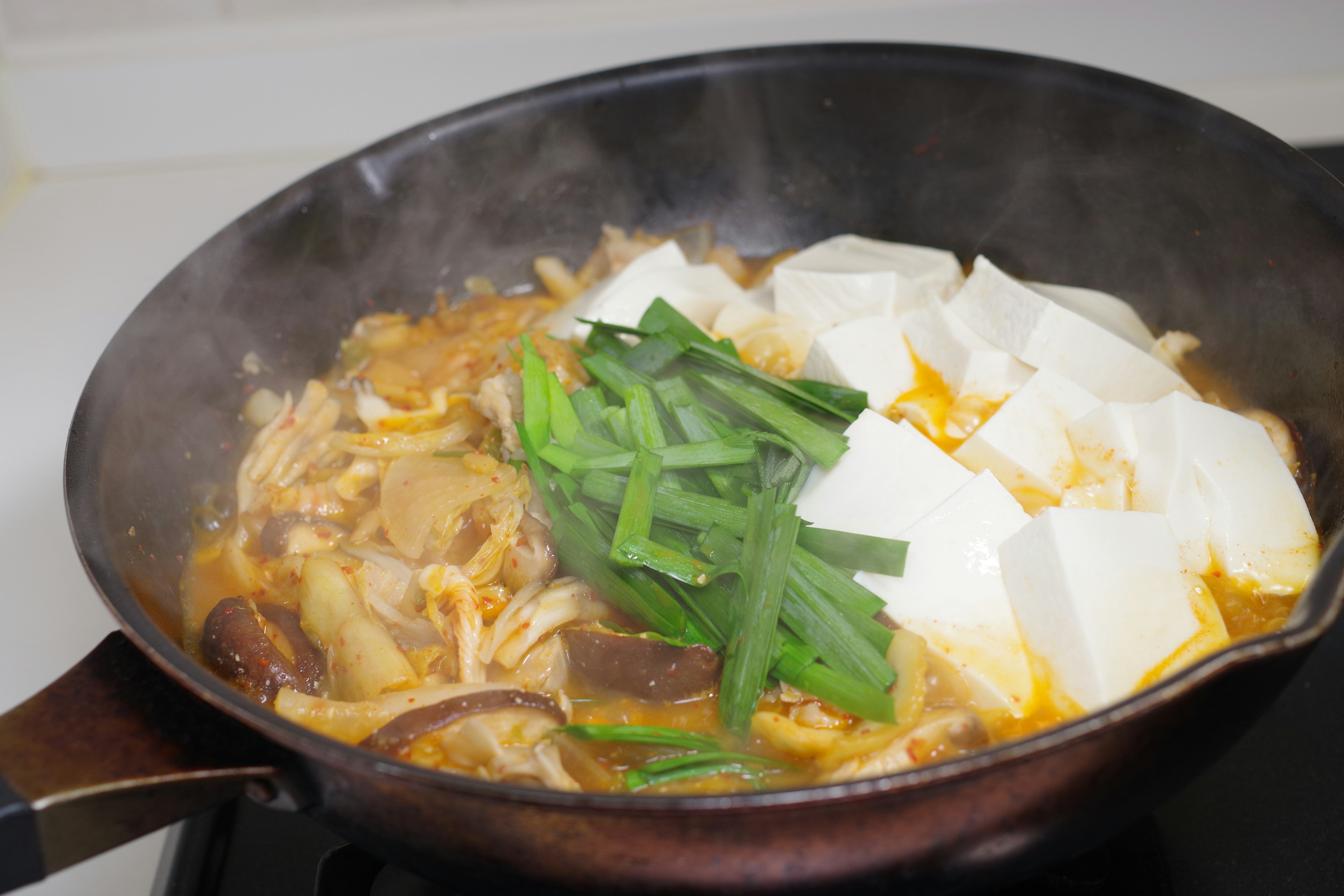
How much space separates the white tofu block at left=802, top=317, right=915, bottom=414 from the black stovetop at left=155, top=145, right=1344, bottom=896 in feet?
3.12

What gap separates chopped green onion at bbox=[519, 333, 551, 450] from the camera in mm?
1942

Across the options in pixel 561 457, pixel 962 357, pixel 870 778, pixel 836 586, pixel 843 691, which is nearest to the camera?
pixel 870 778

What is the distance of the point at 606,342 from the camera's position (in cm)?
225

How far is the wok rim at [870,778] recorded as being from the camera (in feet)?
3.16

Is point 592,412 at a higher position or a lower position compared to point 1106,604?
higher

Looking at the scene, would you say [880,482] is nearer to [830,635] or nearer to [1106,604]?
[830,635]

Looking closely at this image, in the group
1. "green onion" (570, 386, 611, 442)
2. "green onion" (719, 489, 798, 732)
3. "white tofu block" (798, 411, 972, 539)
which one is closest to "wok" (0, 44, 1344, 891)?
"green onion" (719, 489, 798, 732)

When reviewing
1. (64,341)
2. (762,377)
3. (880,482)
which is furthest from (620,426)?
(64,341)

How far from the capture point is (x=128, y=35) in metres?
3.09

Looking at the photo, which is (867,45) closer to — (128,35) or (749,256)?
(749,256)

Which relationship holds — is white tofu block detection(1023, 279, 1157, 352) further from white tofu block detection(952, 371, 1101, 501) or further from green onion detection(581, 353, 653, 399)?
green onion detection(581, 353, 653, 399)

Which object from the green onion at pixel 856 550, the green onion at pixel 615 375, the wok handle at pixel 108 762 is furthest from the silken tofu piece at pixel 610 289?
the wok handle at pixel 108 762

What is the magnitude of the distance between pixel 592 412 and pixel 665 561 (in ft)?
1.48

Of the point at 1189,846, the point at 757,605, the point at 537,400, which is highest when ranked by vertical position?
the point at 537,400
